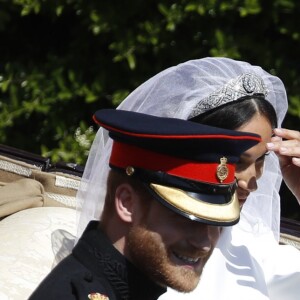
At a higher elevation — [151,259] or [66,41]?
[151,259]

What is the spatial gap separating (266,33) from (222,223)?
2440mm

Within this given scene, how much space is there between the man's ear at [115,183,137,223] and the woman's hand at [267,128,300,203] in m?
0.47

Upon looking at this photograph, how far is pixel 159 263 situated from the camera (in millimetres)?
2068

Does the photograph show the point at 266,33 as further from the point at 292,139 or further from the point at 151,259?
the point at 151,259

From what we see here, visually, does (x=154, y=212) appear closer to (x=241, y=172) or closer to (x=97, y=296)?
(x=97, y=296)

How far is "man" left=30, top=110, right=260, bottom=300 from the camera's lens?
2076 millimetres

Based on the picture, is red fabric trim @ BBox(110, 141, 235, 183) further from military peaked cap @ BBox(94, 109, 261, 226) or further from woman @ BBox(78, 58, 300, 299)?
woman @ BBox(78, 58, 300, 299)

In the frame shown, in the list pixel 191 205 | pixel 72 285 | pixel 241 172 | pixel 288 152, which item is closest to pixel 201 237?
pixel 191 205

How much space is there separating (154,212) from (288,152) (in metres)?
0.60

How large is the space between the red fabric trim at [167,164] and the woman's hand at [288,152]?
1.17ft

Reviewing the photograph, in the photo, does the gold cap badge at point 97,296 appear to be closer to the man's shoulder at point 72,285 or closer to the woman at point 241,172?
the man's shoulder at point 72,285

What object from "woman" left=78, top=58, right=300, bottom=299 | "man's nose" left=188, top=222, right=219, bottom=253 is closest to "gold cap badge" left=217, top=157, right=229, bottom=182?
"man's nose" left=188, top=222, right=219, bottom=253

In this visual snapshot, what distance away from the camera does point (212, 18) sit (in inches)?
170

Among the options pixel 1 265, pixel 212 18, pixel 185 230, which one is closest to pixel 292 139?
pixel 185 230
